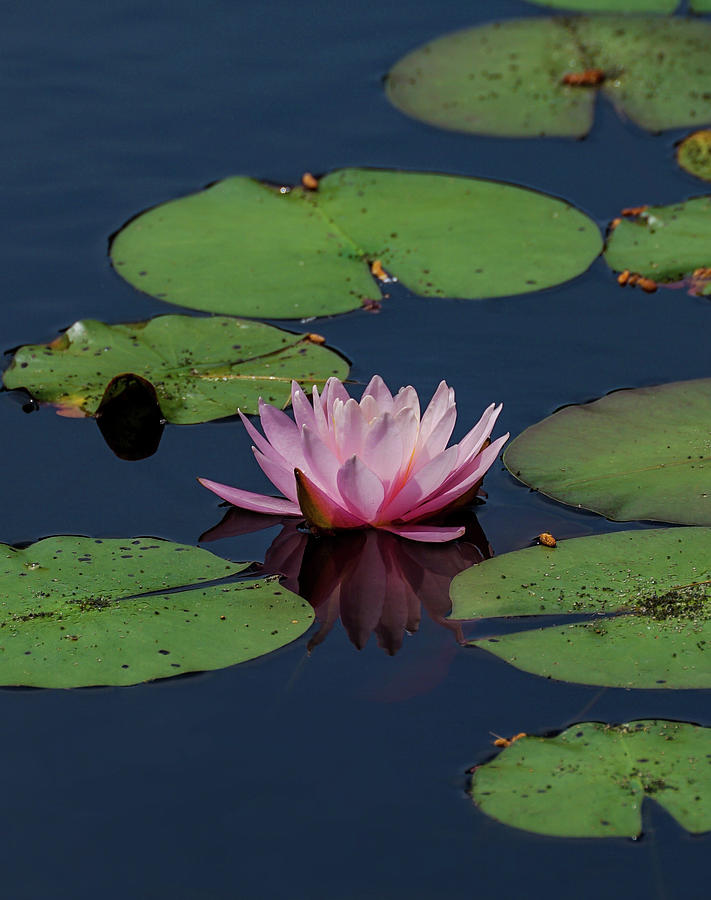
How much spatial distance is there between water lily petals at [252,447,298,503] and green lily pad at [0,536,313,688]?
247 mm

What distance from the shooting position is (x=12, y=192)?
187 inches

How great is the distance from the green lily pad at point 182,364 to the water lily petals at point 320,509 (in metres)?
0.52

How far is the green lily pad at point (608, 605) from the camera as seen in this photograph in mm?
2613

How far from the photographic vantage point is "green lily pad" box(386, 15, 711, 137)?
17.1 ft

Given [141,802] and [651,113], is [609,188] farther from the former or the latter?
[141,802]

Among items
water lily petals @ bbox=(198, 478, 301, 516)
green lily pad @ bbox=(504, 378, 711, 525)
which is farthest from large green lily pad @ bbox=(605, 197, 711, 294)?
water lily petals @ bbox=(198, 478, 301, 516)

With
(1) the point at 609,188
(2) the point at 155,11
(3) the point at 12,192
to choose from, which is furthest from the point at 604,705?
(2) the point at 155,11

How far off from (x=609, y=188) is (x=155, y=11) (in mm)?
2632

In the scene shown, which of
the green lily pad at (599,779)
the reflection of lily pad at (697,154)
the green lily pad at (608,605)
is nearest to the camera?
the green lily pad at (599,779)

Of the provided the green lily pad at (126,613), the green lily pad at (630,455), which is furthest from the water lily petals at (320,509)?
the green lily pad at (630,455)

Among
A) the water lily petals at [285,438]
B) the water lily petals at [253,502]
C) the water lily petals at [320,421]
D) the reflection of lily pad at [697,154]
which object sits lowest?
the water lily petals at [253,502]

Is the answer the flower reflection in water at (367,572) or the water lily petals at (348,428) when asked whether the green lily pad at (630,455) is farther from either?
the water lily petals at (348,428)

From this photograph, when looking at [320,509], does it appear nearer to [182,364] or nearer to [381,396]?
[381,396]

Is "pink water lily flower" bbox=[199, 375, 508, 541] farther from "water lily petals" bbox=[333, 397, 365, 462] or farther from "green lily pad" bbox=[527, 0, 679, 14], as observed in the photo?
"green lily pad" bbox=[527, 0, 679, 14]
